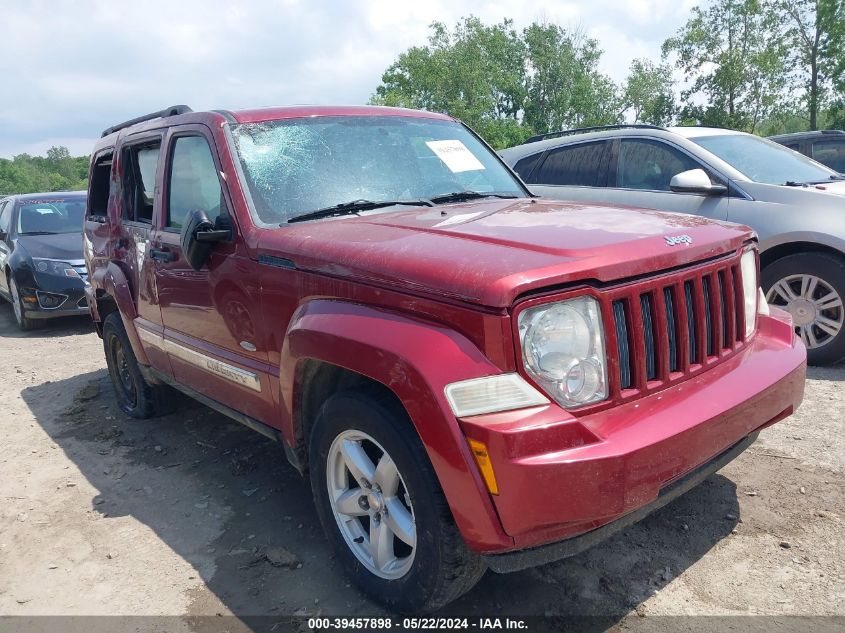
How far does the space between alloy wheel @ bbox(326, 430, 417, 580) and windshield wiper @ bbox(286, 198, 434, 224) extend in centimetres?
105

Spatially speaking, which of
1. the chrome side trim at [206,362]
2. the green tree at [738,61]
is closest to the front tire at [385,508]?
the chrome side trim at [206,362]

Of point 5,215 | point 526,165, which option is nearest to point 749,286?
point 526,165

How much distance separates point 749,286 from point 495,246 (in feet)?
4.16

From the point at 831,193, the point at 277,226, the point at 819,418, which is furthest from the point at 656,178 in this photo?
the point at 277,226

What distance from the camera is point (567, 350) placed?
205cm

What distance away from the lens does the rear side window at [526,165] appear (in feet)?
21.7

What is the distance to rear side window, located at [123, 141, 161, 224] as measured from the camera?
4.09m

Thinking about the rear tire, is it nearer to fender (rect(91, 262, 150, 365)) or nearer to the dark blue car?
fender (rect(91, 262, 150, 365))

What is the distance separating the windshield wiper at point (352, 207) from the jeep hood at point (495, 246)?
74 mm

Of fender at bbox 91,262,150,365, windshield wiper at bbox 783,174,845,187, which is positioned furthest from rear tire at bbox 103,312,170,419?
windshield wiper at bbox 783,174,845,187

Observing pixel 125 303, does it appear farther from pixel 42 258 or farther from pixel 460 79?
pixel 460 79

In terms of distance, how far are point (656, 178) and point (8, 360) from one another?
6.91 metres

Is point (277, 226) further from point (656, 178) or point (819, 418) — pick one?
point (656, 178)

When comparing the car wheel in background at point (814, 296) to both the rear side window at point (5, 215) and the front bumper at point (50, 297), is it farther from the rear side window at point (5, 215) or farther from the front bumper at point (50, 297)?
the rear side window at point (5, 215)
